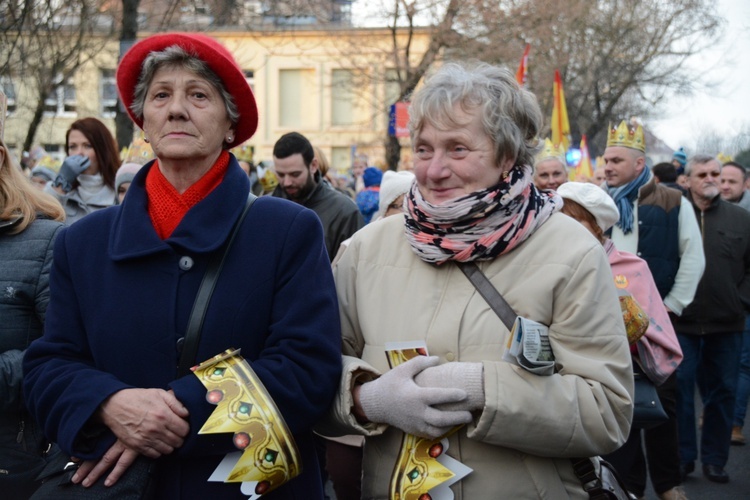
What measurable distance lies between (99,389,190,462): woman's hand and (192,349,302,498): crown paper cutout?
91 mm

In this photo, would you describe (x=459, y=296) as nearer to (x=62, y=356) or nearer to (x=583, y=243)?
(x=583, y=243)

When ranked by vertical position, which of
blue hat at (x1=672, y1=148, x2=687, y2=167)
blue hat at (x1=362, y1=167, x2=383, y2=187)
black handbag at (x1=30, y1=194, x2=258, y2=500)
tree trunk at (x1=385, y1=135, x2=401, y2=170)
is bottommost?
tree trunk at (x1=385, y1=135, x2=401, y2=170)

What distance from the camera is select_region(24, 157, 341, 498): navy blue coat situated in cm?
245

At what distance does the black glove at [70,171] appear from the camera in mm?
5918

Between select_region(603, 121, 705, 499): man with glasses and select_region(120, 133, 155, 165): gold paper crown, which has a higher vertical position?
select_region(120, 133, 155, 165): gold paper crown

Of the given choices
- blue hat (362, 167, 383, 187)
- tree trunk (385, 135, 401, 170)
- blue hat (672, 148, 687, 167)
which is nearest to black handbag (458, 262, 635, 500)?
blue hat (362, 167, 383, 187)

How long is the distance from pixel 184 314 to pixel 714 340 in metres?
5.36

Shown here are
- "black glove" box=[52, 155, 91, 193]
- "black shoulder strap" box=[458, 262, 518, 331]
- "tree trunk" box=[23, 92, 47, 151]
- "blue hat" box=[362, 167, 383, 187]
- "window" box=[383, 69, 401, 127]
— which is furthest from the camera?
"window" box=[383, 69, 401, 127]

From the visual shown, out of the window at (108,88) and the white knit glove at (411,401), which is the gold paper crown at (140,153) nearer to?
the window at (108,88)

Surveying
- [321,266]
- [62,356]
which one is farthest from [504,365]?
[62,356]

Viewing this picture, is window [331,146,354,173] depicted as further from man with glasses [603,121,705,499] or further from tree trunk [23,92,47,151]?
man with glasses [603,121,705,499]

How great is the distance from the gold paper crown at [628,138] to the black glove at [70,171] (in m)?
3.87

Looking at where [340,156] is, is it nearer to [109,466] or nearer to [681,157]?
[681,157]

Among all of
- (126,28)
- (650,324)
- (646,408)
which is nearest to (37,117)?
(126,28)
